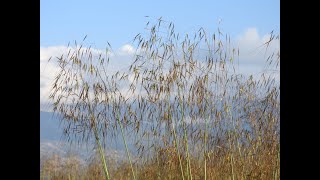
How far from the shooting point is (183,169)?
271 centimetres

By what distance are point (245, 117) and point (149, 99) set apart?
768 millimetres

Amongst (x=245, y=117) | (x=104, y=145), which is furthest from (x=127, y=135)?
(x=245, y=117)

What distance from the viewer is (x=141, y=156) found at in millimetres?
2809
